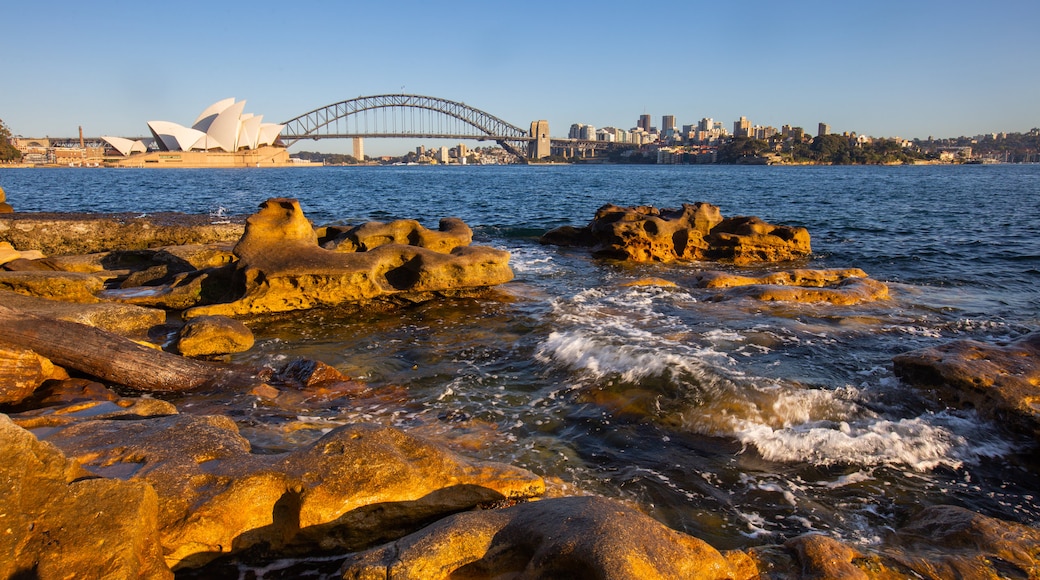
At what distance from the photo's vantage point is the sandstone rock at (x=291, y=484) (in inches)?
117

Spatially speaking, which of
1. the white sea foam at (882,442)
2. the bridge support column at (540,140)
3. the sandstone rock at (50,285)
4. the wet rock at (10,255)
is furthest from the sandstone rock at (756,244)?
the bridge support column at (540,140)

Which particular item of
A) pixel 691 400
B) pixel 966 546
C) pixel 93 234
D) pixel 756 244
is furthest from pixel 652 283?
pixel 93 234

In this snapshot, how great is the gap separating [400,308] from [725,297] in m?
4.81

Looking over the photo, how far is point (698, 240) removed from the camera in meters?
13.9

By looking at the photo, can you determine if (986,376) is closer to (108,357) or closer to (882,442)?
(882,442)

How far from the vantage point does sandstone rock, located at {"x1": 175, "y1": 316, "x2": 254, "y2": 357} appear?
639 cm

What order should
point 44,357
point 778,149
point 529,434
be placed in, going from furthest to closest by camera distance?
point 778,149 → point 44,357 → point 529,434

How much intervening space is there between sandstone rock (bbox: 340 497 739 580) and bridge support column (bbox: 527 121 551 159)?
432 ft

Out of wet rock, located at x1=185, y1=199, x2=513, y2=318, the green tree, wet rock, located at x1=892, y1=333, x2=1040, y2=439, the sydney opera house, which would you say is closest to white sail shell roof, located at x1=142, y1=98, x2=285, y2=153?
the sydney opera house

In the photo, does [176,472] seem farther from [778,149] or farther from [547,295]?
[778,149]

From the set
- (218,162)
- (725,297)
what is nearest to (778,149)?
(218,162)

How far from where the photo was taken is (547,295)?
9797 mm

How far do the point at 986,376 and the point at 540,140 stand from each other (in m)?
129

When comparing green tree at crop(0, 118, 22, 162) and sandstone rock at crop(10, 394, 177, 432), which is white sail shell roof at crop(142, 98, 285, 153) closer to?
green tree at crop(0, 118, 22, 162)
